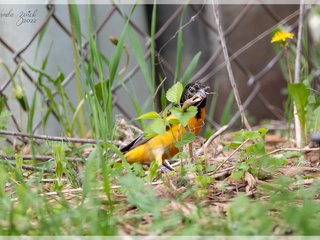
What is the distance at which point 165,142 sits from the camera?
129 inches

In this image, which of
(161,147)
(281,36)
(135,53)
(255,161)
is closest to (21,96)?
(135,53)

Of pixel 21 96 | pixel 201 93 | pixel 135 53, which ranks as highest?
pixel 135 53

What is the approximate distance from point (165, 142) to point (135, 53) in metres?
0.48

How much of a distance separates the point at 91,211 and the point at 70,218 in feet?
0.23

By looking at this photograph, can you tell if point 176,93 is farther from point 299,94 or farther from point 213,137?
point 299,94

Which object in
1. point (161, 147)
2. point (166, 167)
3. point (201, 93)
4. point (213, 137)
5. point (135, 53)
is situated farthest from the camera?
point (135, 53)

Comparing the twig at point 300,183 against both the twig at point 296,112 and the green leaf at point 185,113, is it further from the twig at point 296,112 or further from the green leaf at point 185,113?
the twig at point 296,112

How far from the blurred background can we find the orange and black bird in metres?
0.14

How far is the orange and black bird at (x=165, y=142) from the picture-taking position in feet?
10.6

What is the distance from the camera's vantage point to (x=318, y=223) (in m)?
2.00

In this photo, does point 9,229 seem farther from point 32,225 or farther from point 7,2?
point 7,2

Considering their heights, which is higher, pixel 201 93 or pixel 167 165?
pixel 201 93

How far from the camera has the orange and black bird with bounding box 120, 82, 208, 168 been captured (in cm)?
324

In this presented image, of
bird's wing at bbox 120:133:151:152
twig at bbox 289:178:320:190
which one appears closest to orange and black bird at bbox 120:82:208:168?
bird's wing at bbox 120:133:151:152
